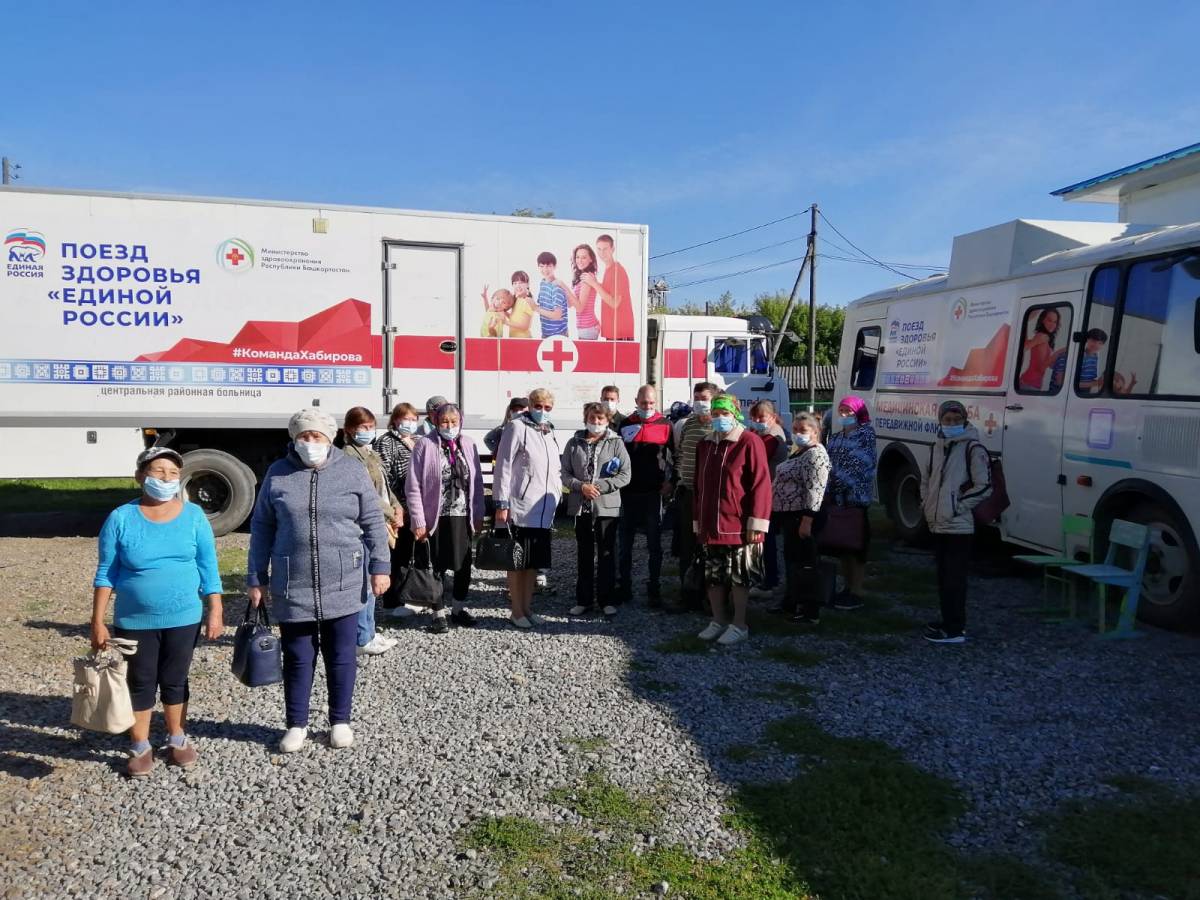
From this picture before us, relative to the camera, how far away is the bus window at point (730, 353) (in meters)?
13.9

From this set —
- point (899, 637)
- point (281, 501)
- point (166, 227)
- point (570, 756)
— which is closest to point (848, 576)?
point (899, 637)

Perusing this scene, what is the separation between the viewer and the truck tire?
6156 millimetres

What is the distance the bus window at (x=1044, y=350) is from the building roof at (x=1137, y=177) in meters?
8.75

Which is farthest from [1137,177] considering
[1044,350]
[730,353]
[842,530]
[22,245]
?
[22,245]

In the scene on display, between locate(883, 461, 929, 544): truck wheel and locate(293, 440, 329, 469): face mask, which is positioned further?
locate(883, 461, 929, 544): truck wheel

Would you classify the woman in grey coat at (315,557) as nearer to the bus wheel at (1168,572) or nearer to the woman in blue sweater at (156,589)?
the woman in blue sweater at (156,589)

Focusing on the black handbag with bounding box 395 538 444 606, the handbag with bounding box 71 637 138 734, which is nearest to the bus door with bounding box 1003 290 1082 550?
the black handbag with bounding box 395 538 444 606

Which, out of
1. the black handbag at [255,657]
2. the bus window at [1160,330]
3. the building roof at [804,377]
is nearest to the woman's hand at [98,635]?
the black handbag at [255,657]

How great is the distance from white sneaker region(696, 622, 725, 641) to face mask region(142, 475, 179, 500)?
3622 millimetres

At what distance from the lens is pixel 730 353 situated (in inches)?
550

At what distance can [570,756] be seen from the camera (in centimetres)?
432

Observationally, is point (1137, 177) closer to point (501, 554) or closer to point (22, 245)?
point (501, 554)

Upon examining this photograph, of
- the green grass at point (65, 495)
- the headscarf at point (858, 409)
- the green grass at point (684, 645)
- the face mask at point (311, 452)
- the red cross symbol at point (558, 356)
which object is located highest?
the red cross symbol at point (558, 356)

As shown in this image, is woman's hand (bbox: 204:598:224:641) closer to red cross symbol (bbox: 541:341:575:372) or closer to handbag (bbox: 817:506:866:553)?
handbag (bbox: 817:506:866:553)
